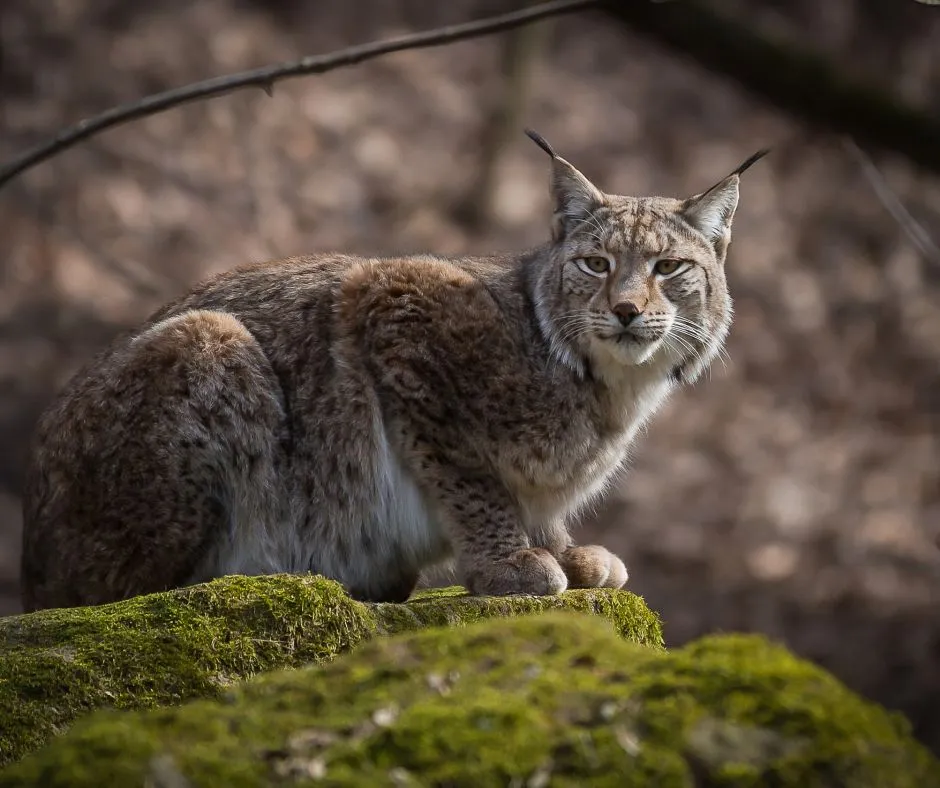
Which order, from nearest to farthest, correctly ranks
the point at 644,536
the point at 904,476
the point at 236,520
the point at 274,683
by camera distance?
1. the point at 274,683
2. the point at 236,520
3. the point at 644,536
4. the point at 904,476

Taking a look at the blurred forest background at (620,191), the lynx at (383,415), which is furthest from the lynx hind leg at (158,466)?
the blurred forest background at (620,191)

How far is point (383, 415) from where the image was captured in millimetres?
5148

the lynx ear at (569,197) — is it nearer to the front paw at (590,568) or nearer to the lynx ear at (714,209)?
the lynx ear at (714,209)

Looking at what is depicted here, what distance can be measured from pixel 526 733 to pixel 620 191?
33.9 feet

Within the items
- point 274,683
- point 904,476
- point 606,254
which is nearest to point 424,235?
point 904,476

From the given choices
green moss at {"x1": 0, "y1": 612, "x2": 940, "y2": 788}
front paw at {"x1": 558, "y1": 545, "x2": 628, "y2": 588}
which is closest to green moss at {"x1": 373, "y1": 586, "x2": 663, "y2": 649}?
front paw at {"x1": 558, "y1": 545, "x2": 628, "y2": 588}

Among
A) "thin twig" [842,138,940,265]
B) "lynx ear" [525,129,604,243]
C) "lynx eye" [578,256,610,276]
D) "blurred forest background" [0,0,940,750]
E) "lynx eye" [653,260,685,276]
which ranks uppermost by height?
"thin twig" [842,138,940,265]

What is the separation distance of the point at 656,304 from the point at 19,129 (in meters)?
7.93

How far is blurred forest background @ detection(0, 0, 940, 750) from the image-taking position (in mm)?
10609

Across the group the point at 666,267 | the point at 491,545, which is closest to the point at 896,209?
the point at 666,267

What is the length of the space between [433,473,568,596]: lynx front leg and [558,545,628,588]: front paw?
0.45 feet

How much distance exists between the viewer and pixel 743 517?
11148mm

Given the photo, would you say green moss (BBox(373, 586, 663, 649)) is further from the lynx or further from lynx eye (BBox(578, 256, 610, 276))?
lynx eye (BBox(578, 256, 610, 276))

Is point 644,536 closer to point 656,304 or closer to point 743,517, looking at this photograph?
point 743,517
